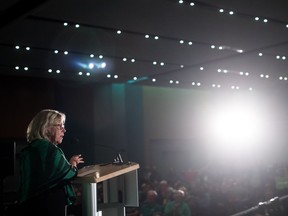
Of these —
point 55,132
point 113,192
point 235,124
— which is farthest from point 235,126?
point 55,132

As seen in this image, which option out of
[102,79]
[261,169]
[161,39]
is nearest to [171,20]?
[161,39]

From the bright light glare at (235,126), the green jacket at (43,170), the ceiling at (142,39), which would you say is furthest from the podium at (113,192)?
the bright light glare at (235,126)

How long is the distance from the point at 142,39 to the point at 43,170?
180 inches

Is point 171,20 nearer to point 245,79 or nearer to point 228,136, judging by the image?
point 245,79

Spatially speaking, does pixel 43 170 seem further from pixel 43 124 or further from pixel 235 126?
pixel 235 126

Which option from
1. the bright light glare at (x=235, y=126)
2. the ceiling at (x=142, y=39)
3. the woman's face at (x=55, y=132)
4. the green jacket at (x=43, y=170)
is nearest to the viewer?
the green jacket at (x=43, y=170)

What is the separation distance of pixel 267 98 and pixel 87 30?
338 inches

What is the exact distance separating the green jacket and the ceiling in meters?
2.79

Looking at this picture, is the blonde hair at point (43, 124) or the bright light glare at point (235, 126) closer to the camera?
the blonde hair at point (43, 124)

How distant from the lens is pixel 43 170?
2.55 m

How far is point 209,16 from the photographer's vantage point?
5898 mm

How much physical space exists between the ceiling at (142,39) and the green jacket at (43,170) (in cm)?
279

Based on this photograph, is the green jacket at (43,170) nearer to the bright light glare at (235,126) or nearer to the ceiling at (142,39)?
the ceiling at (142,39)

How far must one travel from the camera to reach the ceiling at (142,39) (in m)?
5.48
